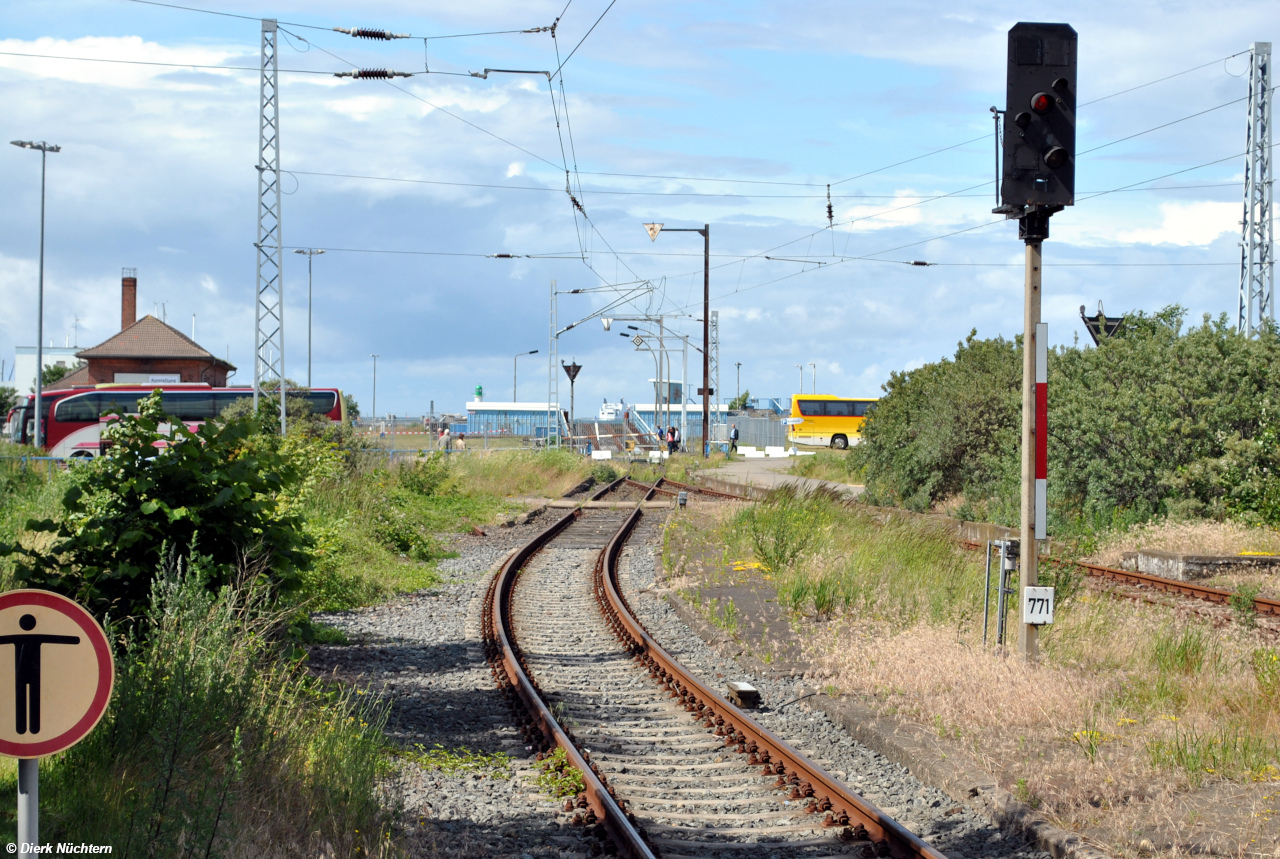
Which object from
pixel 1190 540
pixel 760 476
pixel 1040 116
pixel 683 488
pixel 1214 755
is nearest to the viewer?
pixel 1214 755

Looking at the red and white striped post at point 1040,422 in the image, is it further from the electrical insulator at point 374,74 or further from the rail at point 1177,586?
the electrical insulator at point 374,74

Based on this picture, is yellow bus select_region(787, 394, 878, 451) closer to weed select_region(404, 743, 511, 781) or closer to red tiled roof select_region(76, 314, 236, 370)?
red tiled roof select_region(76, 314, 236, 370)

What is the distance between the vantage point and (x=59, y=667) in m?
3.07

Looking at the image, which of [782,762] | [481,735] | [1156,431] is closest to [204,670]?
[481,735]

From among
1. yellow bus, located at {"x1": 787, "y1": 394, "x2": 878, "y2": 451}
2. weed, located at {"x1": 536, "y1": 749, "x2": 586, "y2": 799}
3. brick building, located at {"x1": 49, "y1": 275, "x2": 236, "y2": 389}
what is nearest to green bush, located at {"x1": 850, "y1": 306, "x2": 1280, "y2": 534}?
weed, located at {"x1": 536, "y1": 749, "x2": 586, "y2": 799}

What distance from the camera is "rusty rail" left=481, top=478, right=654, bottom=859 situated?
5.39 metres

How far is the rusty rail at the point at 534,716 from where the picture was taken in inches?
212

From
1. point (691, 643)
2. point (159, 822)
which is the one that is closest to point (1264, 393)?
point (691, 643)

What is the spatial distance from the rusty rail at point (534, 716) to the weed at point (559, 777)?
40 millimetres

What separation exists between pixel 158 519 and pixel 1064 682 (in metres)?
6.48

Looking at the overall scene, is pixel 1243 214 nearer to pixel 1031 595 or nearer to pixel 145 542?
pixel 1031 595

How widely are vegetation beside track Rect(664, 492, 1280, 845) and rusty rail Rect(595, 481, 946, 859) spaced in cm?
87

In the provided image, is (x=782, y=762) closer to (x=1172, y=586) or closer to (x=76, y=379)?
(x=1172, y=586)

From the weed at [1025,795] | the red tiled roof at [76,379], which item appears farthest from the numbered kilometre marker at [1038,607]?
the red tiled roof at [76,379]
